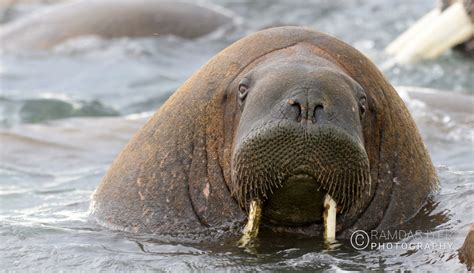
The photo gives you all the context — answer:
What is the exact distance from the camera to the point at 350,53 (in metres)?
7.00

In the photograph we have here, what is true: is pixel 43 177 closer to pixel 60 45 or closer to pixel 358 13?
pixel 60 45

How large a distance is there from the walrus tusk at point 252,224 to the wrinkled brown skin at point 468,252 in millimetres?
1087

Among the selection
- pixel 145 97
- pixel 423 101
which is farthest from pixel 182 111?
pixel 145 97

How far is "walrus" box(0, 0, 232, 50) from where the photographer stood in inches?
625

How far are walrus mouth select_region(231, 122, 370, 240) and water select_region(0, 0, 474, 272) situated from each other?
295 millimetres

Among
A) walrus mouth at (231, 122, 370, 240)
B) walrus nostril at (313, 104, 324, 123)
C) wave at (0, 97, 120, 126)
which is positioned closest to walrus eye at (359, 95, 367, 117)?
walrus mouth at (231, 122, 370, 240)

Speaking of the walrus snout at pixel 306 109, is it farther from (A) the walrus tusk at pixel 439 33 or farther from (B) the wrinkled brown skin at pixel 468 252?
(A) the walrus tusk at pixel 439 33

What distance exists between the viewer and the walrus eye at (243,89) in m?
6.62

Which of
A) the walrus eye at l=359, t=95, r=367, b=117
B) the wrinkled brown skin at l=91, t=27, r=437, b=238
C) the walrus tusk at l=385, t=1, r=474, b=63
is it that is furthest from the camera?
the walrus tusk at l=385, t=1, r=474, b=63

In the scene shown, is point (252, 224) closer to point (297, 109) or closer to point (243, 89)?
point (243, 89)

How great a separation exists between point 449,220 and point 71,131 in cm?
505

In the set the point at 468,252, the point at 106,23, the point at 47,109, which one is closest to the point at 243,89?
the point at 468,252

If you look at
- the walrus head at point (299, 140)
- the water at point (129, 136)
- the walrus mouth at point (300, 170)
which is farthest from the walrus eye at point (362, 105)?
the water at point (129, 136)

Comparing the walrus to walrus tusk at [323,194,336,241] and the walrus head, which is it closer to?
the walrus head
